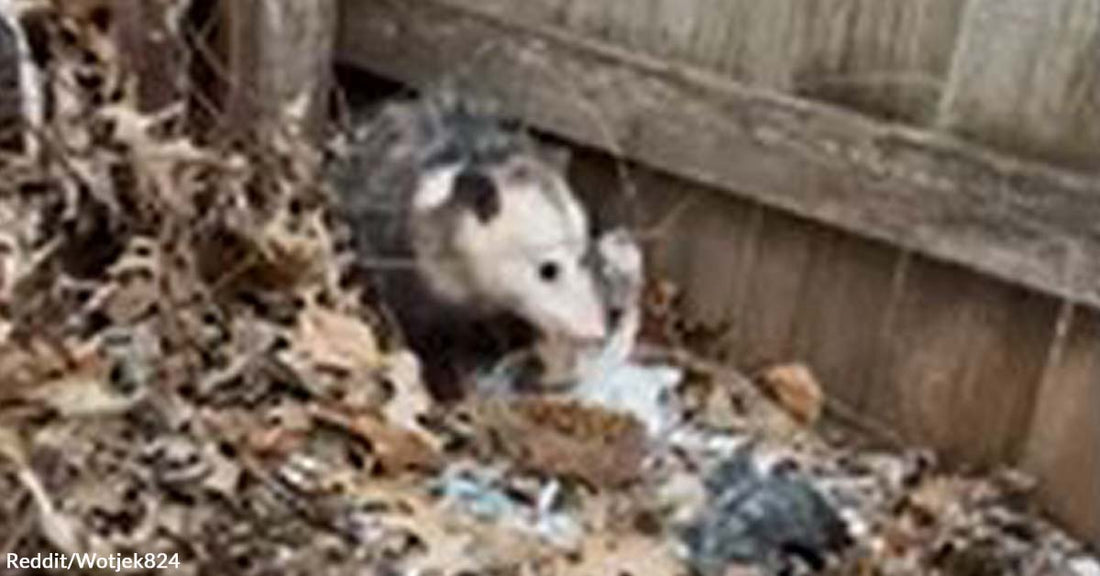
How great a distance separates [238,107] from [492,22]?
1.36 ft

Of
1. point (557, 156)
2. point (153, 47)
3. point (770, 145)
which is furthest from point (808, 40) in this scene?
point (153, 47)

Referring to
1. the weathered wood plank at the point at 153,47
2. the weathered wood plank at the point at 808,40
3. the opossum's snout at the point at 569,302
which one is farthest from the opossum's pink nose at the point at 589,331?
the weathered wood plank at the point at 153,47

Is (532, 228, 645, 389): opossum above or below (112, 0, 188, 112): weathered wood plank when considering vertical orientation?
below

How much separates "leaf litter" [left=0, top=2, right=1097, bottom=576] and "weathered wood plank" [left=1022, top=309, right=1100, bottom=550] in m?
0.04

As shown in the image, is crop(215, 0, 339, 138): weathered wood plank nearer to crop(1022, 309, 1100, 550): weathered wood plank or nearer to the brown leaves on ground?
the brown leaves on ground

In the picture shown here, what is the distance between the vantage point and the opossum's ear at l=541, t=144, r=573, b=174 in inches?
146

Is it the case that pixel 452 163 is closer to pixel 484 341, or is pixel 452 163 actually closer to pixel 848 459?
pixel 484 341

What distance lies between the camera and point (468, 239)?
A: 3568mm

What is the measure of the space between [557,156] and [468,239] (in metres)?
0.24

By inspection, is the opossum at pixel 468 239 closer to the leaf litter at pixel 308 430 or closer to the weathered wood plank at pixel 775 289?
the leaf litter at pixel 308 430

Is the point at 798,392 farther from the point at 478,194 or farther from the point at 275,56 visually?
the point at 275,56

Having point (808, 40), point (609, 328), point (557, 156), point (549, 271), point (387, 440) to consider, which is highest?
point (808, 40)

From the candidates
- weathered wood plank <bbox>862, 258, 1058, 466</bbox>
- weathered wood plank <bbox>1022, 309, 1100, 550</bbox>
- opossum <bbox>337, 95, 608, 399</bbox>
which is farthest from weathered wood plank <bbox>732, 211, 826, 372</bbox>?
weathered wood plank <bbox>1022, 309, 1100, 550</bbox>

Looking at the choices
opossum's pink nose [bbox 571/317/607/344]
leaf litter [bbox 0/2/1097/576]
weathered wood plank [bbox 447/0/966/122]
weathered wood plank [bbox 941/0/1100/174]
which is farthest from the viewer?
opossum's pink nose [bbox 571/317/607/344]
